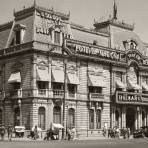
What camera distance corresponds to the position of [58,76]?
53969mm

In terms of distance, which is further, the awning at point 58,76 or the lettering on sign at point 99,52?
the lettering on sign at point 99,52

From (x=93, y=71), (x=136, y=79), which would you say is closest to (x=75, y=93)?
(x=93, y=71)

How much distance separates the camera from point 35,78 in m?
52.0

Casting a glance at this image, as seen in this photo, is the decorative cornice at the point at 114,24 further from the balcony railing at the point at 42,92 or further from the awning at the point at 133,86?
the balcony railing at the point at 42,92

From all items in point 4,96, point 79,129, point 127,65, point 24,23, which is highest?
point 24,23

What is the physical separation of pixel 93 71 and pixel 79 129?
25.9 feet

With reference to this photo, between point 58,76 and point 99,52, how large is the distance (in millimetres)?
8975

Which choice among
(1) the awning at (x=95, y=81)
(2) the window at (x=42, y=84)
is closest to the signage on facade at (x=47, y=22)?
(2) the window at (x=42, y=84)

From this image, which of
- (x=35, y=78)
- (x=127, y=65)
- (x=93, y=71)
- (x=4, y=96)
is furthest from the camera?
(x=127, y=65)

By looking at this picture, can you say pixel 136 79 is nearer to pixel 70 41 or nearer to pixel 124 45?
pixel 124 45

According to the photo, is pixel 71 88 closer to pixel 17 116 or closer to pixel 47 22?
pixel 17 116

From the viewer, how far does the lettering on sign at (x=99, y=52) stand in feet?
189

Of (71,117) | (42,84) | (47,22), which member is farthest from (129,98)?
(47,22)

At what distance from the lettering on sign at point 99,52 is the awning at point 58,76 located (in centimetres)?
402
